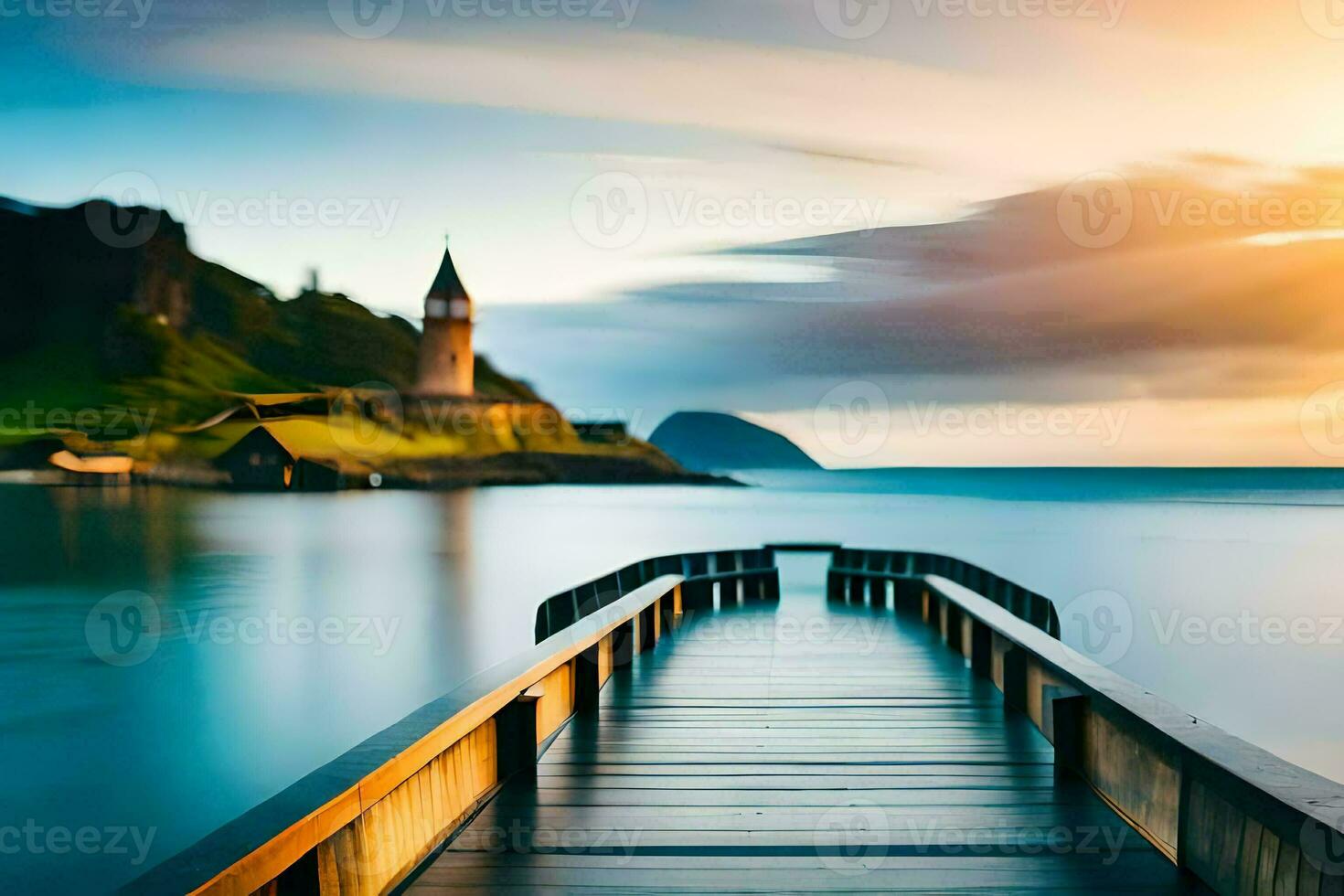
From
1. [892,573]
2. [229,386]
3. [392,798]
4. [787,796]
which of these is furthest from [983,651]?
[229,386]

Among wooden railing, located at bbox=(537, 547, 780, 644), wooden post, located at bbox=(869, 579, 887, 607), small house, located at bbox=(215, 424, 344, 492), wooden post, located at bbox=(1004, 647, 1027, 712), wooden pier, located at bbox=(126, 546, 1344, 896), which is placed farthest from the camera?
small house, located at bbox=(215, 424, 344, 492)

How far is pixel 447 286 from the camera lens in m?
117

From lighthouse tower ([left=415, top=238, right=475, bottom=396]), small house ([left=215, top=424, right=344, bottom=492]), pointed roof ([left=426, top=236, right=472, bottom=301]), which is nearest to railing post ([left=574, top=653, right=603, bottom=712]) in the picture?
small house ([left=215, top=424, right=344, bottom=492])

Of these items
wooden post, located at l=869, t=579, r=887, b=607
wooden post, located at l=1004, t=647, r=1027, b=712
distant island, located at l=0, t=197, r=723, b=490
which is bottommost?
wooden post, located at l=869, t=579, r=887, b=607

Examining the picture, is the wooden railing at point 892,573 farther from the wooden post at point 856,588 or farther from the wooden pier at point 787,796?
→ the wooden pier at point 787,796

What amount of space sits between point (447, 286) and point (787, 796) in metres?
118

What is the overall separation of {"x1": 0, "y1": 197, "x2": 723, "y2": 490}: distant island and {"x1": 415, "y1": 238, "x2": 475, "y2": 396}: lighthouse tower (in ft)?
0.66

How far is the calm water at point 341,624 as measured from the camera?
11.0 metres

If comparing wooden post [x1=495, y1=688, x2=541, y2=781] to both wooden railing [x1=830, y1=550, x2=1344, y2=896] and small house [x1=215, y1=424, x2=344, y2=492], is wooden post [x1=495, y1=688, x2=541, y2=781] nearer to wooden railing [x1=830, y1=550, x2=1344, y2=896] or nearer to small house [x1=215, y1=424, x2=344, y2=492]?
wooden railing [x1=830, y1=550, x2=1344, y2=896]

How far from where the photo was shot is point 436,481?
412ft

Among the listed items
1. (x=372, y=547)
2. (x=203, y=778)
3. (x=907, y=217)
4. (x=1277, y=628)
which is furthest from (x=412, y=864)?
(x=372, y=547)

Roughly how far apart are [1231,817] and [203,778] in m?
11.2

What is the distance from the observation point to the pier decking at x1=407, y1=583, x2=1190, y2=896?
2875 millimetres

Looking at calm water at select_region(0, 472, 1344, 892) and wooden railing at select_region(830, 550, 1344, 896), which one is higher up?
wooden railing at select_region(830, 550, 1344, 896)
